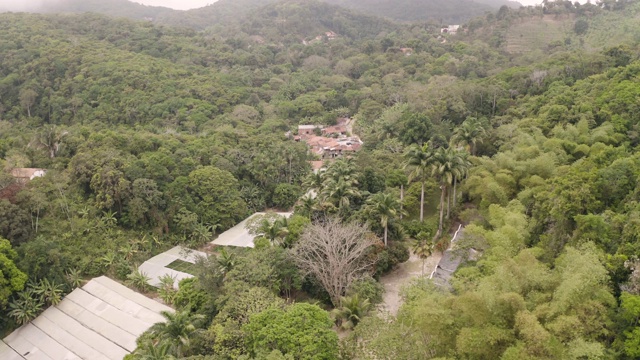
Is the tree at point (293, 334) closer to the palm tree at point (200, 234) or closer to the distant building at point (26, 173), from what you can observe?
the palm tree at point (200, 234)

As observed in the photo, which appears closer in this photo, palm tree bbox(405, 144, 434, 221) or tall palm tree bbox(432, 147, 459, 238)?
tall palm tree bbox(432, 147, 459, 238)

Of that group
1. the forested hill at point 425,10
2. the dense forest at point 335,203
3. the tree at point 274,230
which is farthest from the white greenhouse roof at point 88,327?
the forested hill at point 425,10

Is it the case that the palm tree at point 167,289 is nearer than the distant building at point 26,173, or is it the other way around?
the palm tree at point 167,289

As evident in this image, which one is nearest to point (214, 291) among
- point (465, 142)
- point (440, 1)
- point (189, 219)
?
point (189, 219)

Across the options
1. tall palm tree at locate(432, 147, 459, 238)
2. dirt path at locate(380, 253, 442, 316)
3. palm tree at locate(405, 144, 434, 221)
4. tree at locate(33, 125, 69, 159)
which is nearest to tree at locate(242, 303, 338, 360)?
dirt path at locate(380, 253, 442, 316)

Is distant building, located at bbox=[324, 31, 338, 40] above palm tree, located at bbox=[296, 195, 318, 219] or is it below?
above

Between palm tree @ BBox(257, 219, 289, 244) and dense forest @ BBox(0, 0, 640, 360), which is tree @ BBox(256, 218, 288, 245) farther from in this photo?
dense forest @ BBox(0, 0, 640, 360)

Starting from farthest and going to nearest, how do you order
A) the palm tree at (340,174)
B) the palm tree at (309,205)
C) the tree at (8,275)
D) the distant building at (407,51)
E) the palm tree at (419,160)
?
the distant building at (407,51) → the palm tree at (340,174) → the palm tree at (309,205) → the palm tree at (419,160) → the tree at (8,275)
